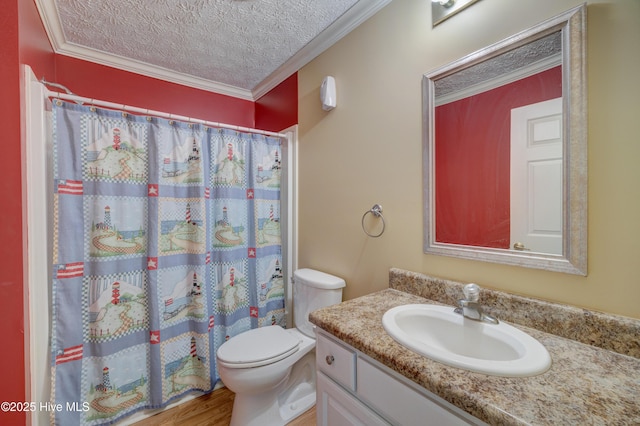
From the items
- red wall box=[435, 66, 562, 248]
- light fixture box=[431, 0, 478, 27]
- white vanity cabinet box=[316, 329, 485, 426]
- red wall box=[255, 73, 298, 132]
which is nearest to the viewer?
white vanity cabinet box=[316, 329, 485, 426]

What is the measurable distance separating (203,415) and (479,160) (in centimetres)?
203

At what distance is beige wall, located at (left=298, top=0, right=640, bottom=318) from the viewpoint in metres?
0.75

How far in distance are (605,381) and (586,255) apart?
14.0 inches

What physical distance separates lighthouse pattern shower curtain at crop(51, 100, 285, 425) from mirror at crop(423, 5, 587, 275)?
1.30 metres

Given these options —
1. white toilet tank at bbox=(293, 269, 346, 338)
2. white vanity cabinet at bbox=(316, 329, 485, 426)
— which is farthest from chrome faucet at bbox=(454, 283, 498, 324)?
white toilet tank at bbox=(293, 269, 346, 338)

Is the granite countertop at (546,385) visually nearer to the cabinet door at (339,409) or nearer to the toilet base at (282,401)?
the cabinet door at (339,409)

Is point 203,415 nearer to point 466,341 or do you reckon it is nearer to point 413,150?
point 466,341

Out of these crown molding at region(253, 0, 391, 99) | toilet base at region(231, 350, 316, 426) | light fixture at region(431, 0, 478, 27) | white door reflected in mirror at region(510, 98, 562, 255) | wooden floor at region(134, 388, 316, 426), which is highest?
crown molding at region(253, 0, 391, 99)

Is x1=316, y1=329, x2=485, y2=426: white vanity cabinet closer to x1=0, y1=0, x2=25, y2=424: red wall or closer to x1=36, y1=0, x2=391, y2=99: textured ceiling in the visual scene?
x1=0, y1=0, x2=25, y2=424: red wall

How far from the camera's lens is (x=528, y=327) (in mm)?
885

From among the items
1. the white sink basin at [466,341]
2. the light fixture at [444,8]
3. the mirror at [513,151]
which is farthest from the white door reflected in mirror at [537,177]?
the light fixture at [444,8]

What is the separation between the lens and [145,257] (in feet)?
5.11

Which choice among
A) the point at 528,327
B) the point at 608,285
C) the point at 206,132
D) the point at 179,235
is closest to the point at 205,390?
the point at 179,235

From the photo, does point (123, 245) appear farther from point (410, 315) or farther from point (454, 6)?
point (454, 6)
